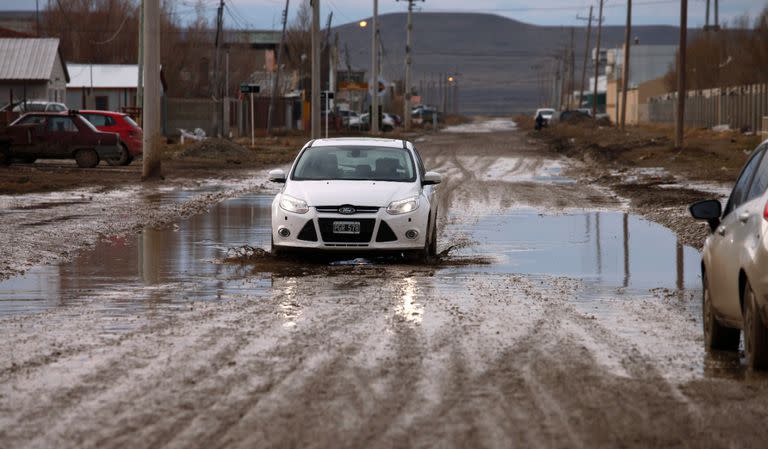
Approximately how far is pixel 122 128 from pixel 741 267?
33180 millimetres

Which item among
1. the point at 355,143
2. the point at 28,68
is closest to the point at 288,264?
the point at 355,143

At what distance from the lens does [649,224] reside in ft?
70.0

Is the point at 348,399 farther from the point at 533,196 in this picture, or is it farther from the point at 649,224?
the point at 533,196

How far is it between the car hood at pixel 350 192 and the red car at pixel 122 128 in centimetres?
2455

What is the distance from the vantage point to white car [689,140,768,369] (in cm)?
810

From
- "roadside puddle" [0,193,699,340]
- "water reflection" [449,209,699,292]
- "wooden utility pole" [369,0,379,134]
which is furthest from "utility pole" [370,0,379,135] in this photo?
"roadside puddle" [0,193,699,340]

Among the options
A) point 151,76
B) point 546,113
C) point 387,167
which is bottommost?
point 387,167

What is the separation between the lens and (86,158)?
124 ft

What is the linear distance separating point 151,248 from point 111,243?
92 centimetres

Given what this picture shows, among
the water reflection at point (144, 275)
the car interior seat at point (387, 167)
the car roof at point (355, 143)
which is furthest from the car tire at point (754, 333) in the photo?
the car roof at point (355, 143)

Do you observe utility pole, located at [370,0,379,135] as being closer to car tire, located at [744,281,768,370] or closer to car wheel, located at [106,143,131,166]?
car wheel, located at [106,143,131,166]

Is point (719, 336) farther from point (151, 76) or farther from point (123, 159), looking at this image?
point (123, 159)

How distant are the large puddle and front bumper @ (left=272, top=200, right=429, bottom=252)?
0.26 meters

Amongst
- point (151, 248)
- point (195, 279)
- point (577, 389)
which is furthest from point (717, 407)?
point (151, 248)
